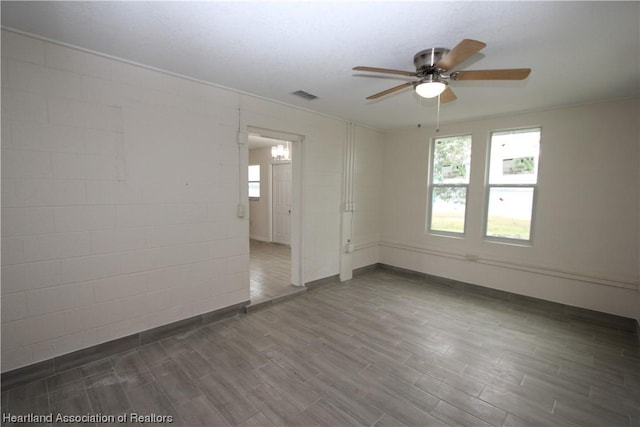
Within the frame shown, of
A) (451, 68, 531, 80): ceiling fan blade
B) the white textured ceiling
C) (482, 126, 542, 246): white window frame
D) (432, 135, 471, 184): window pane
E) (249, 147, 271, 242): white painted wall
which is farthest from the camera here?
(249, 147, 271, 242): white painted wall

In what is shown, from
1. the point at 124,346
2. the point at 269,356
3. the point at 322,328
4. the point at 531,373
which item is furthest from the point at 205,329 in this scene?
the point at 531,373

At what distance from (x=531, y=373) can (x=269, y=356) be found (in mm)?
2253

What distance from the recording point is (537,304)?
12.2ft

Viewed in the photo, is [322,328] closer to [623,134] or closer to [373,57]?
[373,57]

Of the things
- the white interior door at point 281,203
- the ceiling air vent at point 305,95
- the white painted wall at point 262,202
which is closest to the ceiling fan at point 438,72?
the ceiling air vent at point 305,95

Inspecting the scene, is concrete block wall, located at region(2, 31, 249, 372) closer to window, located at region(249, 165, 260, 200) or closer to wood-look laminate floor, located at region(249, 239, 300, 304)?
wood-look laminate floor, located at region(249, 239, 300, 304)

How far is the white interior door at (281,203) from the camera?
7016 mm

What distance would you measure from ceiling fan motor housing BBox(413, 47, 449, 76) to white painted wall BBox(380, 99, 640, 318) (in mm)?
2090

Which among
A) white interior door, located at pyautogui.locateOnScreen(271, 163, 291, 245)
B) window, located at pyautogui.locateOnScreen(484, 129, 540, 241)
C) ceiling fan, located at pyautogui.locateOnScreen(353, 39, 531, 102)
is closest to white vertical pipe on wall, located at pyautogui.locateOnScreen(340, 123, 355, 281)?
window, located at pyautogui.locateOnScreen(484, 129, 540, 241)

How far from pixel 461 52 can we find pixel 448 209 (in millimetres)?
3284

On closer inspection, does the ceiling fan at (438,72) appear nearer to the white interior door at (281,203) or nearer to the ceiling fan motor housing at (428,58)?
the ceiling fan motor housing at (428,58)

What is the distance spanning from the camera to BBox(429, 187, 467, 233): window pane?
4469 mm

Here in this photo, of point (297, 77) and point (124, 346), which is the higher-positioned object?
point (297, 77)

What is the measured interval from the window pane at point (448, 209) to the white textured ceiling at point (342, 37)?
72.3 inches
